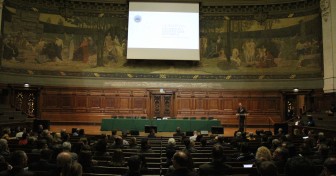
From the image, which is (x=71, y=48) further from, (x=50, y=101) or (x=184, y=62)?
(x=184, y=62)

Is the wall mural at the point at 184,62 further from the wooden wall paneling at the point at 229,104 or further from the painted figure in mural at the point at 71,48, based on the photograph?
the wooden wall paneling at the point at 229,104

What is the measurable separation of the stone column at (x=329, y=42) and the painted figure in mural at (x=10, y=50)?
19.7m

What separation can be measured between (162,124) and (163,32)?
781cm

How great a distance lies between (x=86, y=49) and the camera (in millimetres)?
22234

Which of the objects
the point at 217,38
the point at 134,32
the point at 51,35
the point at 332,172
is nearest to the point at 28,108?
the point at 51,35

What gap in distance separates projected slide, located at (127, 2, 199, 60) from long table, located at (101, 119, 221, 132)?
630cm

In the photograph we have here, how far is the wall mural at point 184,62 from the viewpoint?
832 inches

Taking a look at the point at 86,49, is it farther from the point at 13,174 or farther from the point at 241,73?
the point at 13,174

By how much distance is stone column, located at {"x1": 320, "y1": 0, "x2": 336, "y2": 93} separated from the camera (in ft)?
61.9

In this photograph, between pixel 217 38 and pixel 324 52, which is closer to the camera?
pixel 324 52

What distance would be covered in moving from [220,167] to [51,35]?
1978 cm

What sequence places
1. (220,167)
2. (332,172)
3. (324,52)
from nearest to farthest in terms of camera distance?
(332,172) < (220,167) < (324,52)

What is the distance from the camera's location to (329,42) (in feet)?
63.4

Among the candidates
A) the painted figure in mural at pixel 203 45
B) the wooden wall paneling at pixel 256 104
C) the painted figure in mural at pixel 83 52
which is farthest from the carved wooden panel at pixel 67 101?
the wooden wall paneling at pixel 256 104
